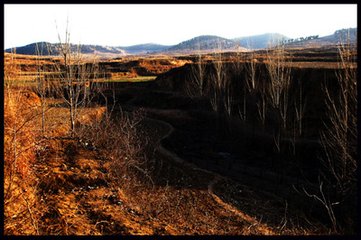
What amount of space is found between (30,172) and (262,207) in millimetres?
10114

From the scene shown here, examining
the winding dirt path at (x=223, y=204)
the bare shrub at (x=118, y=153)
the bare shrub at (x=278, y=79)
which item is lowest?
the winding dirt path at (x=223, y=204)

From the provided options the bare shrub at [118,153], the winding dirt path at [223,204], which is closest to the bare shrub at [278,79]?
the winding dirt path at [223,204]

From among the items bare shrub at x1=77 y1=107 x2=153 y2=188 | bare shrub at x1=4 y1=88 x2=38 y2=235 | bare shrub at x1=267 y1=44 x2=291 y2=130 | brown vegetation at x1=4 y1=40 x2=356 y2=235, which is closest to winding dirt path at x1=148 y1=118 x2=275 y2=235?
brown vegetation at x1=4 y1=40 x2=356 y2=235

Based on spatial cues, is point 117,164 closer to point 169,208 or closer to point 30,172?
point 169,208

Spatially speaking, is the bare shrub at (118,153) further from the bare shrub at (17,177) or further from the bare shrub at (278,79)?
the bare shrub at (278,79)

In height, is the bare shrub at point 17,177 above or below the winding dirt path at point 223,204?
above

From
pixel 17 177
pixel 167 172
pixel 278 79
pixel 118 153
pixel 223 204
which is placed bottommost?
pixel 223 204

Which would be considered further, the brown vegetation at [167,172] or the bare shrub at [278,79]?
the bare shrub at [278,79]

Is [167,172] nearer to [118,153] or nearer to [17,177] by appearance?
[118,153]

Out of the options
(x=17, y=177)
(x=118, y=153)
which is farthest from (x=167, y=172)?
(x=17, y=177)

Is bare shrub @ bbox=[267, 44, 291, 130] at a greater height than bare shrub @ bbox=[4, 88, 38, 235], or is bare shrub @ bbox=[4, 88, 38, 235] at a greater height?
bare shrub @ bbox=[267, 44, 291, 130]

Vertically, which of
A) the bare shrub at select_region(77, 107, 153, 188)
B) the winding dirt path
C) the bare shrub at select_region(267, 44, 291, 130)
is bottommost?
the winding dirt path

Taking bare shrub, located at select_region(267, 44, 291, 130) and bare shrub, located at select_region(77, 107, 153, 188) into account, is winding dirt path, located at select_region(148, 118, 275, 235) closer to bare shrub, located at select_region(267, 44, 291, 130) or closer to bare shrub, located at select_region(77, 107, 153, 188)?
bare shrub, located at select_region(77, 107, 153, 188)

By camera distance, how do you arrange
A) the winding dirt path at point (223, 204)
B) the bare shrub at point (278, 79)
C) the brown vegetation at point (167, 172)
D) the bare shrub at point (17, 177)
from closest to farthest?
the bare shrub at point (17, 177) → the brown vegetation at point (167, 172) → the winding dirt path at point (223, 204) → the bare shrub at point (278, 79)
